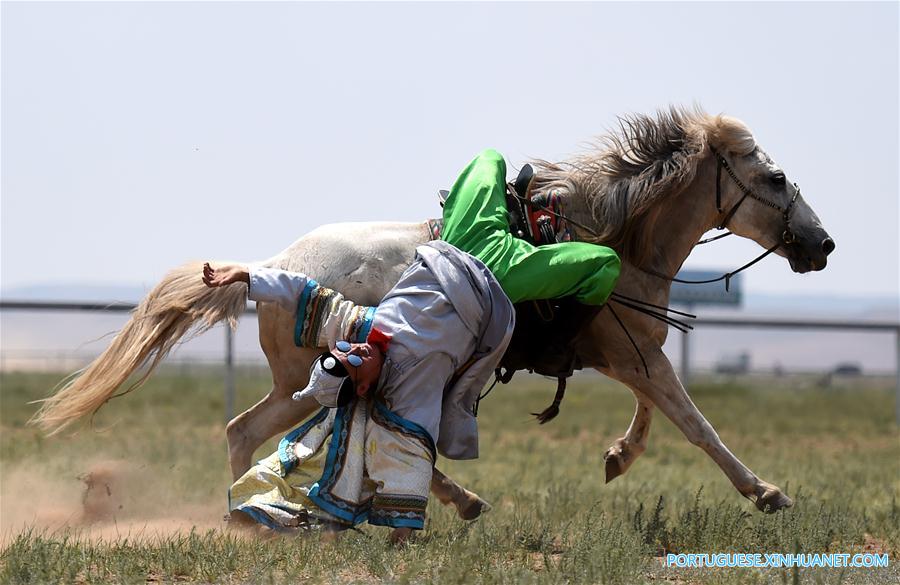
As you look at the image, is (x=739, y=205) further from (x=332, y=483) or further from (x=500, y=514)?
(x=332, y=483)

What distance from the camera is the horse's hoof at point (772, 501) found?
6.06 m

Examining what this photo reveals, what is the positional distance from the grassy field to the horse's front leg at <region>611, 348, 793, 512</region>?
13cm

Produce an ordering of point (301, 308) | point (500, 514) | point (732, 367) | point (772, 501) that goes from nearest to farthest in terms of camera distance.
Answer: point (301, 308)
point (772, 501)
point (500, 514)
point (732, 367)

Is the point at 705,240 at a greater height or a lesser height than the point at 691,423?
greater

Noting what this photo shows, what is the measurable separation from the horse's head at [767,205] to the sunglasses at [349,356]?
2382 mm

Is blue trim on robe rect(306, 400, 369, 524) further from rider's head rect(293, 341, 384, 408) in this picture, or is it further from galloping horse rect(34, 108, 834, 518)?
galloping horse rect(34, 108, 834, 518)

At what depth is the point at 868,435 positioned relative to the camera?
46.8ft

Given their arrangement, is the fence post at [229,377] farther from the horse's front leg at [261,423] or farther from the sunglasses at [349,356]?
the sunglasses at [349,356]

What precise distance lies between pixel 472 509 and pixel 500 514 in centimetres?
51

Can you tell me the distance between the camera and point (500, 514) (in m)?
6.99

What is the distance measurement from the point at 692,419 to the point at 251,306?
7.88 metres

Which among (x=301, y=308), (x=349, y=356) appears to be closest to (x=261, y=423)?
(x=301, y=308)

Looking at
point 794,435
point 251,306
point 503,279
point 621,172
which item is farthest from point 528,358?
point 794,435

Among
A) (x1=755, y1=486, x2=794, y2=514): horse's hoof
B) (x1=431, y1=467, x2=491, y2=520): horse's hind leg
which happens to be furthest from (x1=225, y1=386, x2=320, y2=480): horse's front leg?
(x1=755, y1=486, x2=794, y2=514): horse's hoof
